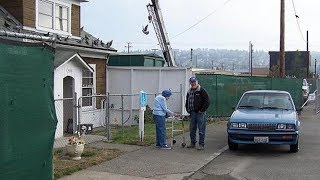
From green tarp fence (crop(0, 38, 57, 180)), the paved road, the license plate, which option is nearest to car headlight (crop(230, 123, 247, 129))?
the license plate

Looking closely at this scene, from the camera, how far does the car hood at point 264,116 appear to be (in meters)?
11.2

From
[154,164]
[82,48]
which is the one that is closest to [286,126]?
[154,164]

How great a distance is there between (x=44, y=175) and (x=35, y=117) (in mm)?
765

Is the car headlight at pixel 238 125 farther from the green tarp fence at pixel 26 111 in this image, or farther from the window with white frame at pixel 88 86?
the window with white frame at pixel 88 86

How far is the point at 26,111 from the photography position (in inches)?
198

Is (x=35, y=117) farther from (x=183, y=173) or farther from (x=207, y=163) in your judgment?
(x=207, y=163)

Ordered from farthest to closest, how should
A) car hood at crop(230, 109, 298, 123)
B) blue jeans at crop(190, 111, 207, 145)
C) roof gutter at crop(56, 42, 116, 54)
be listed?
1. roof gutter at crop(56, 42, 116, 54)
2. blue jeans at crop(190, 111, 207, 145)
3. car hood at crop(230, 109, 298, 123)

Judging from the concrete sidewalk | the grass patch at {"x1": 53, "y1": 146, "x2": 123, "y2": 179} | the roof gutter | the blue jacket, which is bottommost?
the concrete sidewalk

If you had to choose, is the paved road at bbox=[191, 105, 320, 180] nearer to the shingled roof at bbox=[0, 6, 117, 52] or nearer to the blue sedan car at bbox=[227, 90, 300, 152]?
the blue sedan car at bbox=[227, 90, 300, 152]

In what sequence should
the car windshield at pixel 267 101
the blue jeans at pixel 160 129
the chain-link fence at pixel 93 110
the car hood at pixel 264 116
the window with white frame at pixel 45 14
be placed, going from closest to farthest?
the car hood at pixel 264 116 < the blue jeans at pixel 160 129 < the car windshield at pixel 267 101 < the window with white frame at pixel 45 14 < the chain-link fence at pixel 93 110

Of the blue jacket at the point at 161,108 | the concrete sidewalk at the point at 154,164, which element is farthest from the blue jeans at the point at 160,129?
the concrete sidewalk at the point at 154,164

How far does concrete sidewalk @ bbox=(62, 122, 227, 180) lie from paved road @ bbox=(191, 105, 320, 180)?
298 millimetres

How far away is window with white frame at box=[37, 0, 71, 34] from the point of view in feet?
55.5

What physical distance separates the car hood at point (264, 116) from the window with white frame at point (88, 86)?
25.9 feet
